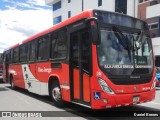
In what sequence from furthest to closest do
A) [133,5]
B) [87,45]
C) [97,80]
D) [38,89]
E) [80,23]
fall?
[133,5] < [38,89] < [80,23] < [87,45] < [97,80]

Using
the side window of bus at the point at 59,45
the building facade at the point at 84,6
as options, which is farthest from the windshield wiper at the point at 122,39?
the building facade at the point at 84,6

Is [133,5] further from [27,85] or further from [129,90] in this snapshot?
[129,90]

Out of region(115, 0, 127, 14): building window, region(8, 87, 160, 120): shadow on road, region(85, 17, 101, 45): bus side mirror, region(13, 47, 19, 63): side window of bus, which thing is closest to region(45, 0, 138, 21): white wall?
region(115, 0, 127, 14): building window

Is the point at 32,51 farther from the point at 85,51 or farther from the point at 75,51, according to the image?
the point at 85,51

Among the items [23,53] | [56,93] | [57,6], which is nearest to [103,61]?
[56,93]

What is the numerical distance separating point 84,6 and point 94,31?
42.5 m

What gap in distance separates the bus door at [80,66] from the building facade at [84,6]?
19022 mm

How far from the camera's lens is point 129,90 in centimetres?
820

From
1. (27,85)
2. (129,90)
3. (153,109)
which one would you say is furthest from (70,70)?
(27,85)

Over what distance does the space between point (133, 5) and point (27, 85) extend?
81.5ft

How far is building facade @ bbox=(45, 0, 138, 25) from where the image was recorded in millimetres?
36675

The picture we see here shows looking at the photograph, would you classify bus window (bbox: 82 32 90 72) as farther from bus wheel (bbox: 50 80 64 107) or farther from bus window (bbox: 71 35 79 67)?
bus wheel (bbox: 50 80 64 107)

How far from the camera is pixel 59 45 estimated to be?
10570mm

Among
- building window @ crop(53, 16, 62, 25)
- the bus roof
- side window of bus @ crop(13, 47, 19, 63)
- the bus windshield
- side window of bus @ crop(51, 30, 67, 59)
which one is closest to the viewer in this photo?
the bus windshield
